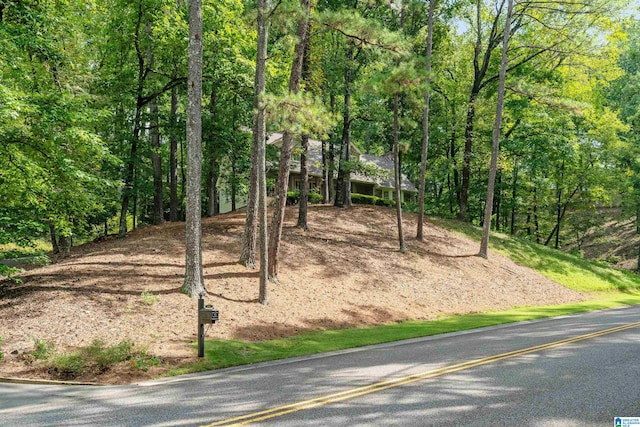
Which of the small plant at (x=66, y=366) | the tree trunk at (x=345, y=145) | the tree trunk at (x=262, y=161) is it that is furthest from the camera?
the tree trunk at (x=345, y=145)

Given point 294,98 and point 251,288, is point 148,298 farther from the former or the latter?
point 294,98

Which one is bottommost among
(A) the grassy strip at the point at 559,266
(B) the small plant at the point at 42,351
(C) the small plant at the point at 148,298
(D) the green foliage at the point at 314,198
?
(A) the grassy strip at the point at 559,266

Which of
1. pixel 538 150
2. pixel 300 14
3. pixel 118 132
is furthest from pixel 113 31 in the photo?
pixel 538 150

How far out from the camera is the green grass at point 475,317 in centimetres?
957

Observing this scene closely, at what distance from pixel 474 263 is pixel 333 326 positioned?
1251 centimetres

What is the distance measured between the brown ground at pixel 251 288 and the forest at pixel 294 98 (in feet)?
5.43

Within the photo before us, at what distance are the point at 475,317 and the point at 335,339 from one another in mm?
6813

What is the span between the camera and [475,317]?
15.6 m

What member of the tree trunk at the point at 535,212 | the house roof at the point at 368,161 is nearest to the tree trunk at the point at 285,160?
the house roof at the point at 368,161

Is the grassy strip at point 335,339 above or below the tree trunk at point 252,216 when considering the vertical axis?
below

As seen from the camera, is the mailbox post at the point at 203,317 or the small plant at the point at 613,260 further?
the small plant at the point at 613,260

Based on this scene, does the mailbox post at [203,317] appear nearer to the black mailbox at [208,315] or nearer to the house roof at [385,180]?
the black mailbox at [208,315]

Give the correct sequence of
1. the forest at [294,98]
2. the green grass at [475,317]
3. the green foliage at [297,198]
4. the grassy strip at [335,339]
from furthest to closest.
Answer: the green foliage at [297,198] < the forest at [294,98] < the green grass at [475,317] < the grassy strip at [335,339]

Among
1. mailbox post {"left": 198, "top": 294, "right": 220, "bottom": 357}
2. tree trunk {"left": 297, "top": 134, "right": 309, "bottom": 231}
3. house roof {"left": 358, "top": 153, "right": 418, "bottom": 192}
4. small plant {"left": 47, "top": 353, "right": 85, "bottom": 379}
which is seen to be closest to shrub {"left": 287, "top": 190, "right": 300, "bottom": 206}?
house roof {"left": 358, "top": 153, "right": 418, "bottom": 192}
